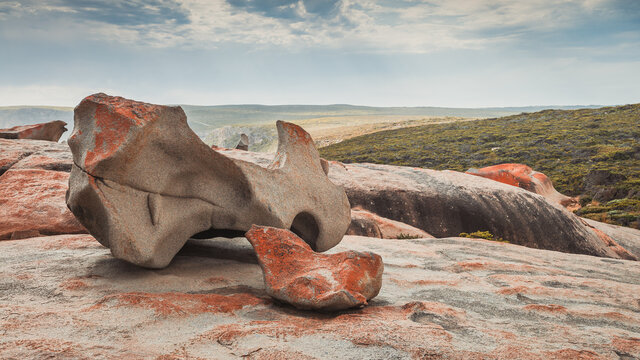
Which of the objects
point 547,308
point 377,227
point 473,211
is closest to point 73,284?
point 547,308

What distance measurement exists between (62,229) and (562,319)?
7854 millimetres

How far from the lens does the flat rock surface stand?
3.57 metres

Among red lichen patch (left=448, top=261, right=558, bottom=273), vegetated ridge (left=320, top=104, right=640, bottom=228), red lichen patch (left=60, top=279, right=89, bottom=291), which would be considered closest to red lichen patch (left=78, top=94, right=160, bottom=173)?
red lichen patch (left=60, top=279, right=89, bottom=291)

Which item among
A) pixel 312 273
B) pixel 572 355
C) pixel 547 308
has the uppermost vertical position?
pixel 312 273

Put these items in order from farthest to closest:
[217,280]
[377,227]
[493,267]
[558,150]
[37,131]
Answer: [558,150] < [37,131] < [377,227] < [493,267] < [217,280]

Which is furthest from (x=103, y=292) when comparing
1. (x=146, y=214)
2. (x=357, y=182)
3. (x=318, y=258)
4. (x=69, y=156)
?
(x=357, y=182)

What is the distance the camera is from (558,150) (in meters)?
44.2

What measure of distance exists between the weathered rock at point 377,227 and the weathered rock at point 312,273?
274 inches

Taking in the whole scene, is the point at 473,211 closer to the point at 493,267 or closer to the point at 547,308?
the point at 493,267

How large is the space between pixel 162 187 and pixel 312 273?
218 centimetres

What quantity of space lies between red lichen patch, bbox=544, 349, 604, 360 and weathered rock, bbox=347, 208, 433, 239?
340 inches

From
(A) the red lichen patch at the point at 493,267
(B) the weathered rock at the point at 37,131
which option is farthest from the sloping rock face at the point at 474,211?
(B) the weathered rock at the point at 37,131

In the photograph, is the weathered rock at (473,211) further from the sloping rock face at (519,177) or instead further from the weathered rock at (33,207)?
the weathered rock at (33,207)

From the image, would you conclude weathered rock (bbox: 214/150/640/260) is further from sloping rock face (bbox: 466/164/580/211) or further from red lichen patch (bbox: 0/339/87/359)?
red lichen patch (bbox: 0/339/87/359)
